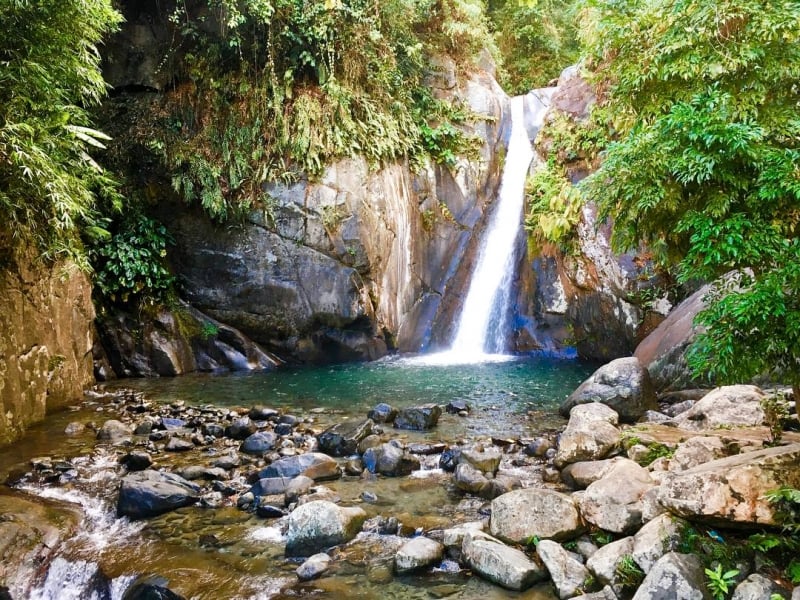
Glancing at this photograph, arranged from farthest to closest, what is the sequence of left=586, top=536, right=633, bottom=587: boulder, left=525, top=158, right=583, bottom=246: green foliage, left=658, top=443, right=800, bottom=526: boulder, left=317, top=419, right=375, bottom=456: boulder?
1. left=525, top=158, right=583, bottom=246: green foliage
2. left=317, top=419, right=375, bottom=456: boulder
3. left=586, top=536, right=633, bottom=587: boulder
4. left=658, top=443, right=800, bottom=526: boulder

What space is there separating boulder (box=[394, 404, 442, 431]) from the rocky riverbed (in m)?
0.34

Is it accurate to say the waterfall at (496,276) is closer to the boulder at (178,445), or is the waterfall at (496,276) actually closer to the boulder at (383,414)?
the boulder at (383,414)

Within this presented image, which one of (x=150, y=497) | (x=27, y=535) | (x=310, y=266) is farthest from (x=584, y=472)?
(x=310, y=266)

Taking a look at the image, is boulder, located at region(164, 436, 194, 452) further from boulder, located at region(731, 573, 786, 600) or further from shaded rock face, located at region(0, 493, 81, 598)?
boulder, located at region(731, 573, 786, 600)

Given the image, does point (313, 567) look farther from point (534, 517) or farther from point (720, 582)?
point (720, 582)

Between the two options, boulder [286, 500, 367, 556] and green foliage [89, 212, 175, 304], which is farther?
green foliage [89, 212, 175, 304]

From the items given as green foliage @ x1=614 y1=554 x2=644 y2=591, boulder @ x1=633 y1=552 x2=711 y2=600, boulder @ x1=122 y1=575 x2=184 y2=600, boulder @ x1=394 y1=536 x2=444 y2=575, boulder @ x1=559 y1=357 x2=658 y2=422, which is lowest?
boulder @ x1=122 y1=575 x2=184 y2=600

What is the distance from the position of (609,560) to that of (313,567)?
2148 mm

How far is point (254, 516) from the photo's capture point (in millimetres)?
4930

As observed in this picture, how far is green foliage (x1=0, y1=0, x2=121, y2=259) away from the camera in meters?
5.47

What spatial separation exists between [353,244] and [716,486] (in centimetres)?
1037

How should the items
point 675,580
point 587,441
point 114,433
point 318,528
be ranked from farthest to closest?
point 114,433 → point 587,441 → point 318,528 → point 675,580

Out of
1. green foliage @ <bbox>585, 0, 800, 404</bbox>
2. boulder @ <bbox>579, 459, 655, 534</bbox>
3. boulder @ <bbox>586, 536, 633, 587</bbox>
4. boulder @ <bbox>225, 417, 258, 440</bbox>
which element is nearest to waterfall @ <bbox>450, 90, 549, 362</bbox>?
boulder @ <bbox>225, 417, 258, 440</bbox>

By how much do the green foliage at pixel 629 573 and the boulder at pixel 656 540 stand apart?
33mm
